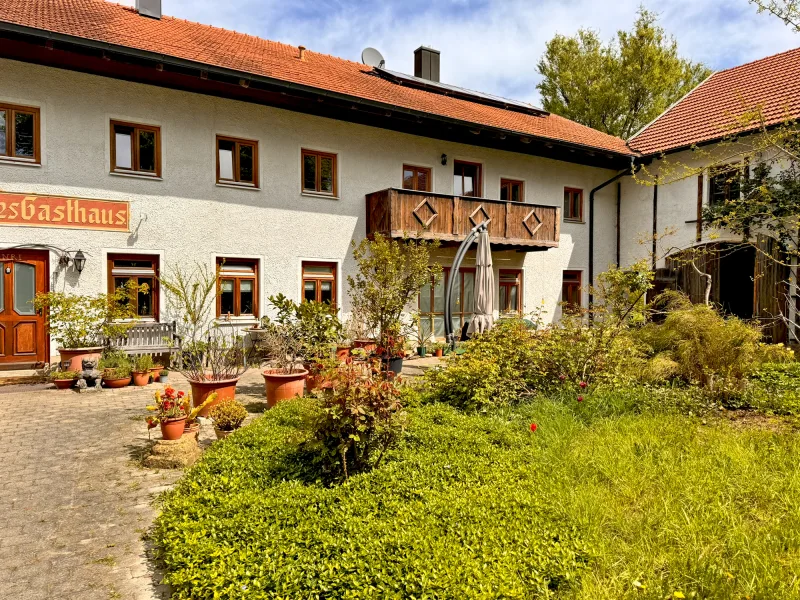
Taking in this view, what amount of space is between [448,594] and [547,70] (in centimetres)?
2645

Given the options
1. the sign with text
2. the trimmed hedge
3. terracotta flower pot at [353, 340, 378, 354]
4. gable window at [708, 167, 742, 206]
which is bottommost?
the trimmed hedge

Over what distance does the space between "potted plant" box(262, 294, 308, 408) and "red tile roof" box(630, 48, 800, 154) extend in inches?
478

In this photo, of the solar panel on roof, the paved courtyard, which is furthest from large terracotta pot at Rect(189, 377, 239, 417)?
the solar panel on roof

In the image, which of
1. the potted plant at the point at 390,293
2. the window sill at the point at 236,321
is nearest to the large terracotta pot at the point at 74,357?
the window sill at the point at 236,321

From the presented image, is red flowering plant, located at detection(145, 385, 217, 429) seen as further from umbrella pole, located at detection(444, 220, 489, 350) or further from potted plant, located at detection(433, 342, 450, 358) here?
potted plant, located at detection(433, 342, 450, 358)

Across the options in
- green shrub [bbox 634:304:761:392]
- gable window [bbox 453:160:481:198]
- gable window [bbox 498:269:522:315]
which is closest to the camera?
green shrub [bbox 634:304:761:392]

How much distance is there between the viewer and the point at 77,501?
427 cm

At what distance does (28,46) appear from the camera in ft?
29.7

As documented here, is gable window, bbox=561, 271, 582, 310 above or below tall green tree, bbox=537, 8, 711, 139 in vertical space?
below

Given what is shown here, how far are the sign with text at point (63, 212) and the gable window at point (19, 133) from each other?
78cm

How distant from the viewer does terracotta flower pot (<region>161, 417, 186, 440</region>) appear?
5.23 meters

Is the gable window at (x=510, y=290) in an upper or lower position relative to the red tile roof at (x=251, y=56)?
lower

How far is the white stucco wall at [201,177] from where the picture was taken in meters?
9.62

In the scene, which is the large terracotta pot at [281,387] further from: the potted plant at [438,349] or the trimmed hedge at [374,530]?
the potted plant at [438,349]
